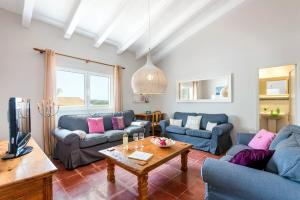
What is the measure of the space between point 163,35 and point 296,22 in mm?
2863

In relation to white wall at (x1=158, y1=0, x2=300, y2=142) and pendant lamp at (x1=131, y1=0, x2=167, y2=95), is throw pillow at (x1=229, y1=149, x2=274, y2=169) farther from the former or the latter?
white wall at (x1=158, y1=0, x2=300, y2=142)

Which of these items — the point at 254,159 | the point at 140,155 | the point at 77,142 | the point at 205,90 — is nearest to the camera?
the point at 254,159

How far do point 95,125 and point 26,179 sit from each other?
238 centimetres

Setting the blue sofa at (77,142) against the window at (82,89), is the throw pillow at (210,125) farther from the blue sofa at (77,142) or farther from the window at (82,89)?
the window at (82,89)

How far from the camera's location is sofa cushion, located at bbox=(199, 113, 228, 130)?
3.83 metres

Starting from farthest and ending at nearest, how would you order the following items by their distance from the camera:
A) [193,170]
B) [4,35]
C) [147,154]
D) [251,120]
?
[251,120]
[4,35]
[193,170]
[147,154]

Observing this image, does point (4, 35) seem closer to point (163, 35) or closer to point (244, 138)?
point (163, 35)

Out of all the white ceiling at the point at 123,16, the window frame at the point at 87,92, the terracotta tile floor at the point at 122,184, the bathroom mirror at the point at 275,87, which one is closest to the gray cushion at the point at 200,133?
the terracotta tile floor at the point at 122,184

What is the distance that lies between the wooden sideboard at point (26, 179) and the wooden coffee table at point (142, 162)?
0.81 m

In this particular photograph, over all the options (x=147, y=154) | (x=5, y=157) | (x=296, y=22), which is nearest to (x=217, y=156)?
(x=147, y=154)

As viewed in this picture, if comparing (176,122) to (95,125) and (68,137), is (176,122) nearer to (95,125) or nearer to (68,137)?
(95,125)

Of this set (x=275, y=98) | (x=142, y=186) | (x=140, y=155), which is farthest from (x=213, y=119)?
(x=142, y=186)

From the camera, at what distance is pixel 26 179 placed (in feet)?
3.60

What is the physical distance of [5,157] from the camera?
1456 mm
